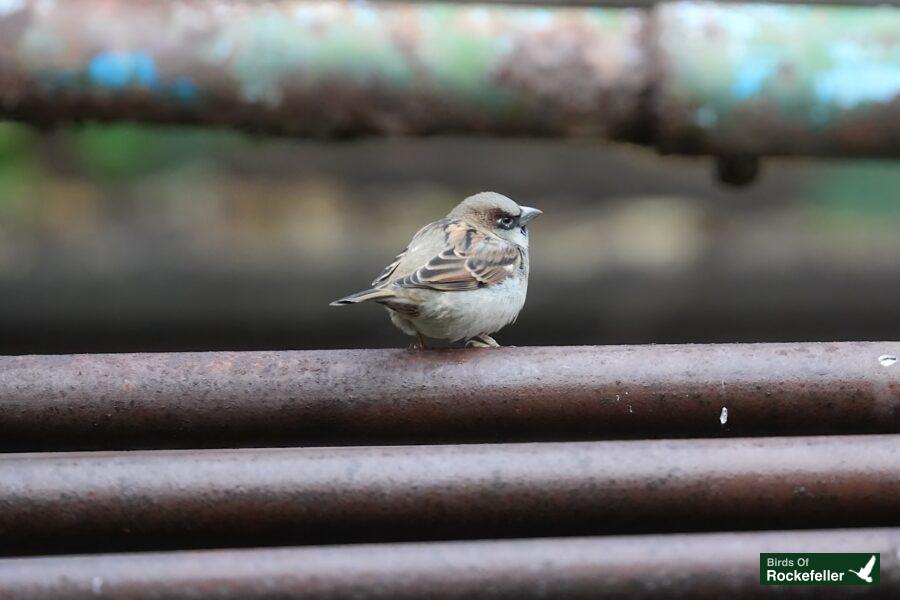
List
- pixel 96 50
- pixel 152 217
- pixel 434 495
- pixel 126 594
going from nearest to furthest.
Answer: pixel 126 594, pixel 434 495, pixel 96 50, pixel 152 217

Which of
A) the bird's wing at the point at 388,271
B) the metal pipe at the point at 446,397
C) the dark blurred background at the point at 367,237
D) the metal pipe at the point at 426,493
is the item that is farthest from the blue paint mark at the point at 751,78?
the bird's wing at the point at 388,271

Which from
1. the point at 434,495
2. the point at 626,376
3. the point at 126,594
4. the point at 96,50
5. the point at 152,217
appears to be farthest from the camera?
the point at 152,217

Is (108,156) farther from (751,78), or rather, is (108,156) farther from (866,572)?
(866,572)

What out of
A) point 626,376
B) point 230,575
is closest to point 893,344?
point 626,376

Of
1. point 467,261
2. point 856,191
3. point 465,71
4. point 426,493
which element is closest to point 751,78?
point 856,191

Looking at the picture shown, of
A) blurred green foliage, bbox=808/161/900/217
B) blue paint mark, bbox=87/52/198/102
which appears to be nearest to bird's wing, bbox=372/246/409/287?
blue paint mark, bbox=87/52/198/102

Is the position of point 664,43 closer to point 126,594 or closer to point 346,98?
point 346,98
